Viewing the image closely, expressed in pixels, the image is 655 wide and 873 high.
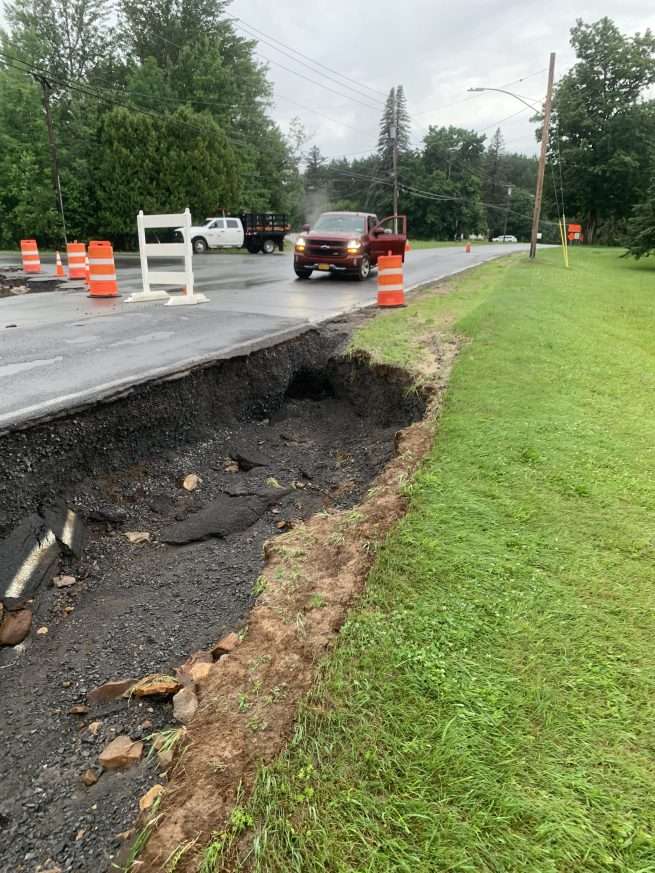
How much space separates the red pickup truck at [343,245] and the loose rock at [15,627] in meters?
13.2

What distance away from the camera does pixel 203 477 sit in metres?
5.38

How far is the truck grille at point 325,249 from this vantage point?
15.2 meters

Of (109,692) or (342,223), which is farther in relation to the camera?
(342,223)

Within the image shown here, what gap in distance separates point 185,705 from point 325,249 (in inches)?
557

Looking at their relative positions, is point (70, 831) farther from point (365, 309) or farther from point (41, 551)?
point (365, 309)

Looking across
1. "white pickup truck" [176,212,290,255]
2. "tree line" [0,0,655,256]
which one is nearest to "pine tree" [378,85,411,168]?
"tree line" [0,0,655,256]

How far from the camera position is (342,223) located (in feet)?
53.1

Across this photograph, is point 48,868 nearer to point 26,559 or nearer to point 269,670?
point 269,670

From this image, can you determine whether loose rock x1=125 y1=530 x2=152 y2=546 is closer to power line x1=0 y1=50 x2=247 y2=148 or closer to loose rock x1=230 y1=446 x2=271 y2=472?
loose rock x1=230 y1=446 x2=271 y2=472

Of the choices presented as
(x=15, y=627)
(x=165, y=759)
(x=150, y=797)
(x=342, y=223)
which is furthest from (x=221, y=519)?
(x=342, y=223)

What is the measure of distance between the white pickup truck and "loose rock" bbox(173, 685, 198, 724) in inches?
1170

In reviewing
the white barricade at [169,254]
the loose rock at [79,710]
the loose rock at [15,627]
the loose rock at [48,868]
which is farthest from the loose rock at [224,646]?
the white barricade at [169,254]

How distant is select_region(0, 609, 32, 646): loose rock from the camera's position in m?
3.37

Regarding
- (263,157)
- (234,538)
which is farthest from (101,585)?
(263,157)
